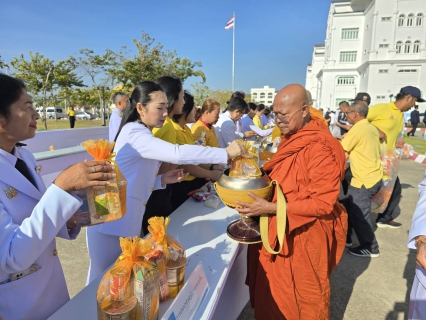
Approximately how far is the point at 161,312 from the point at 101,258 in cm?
93

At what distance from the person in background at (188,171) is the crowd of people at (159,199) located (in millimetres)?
15

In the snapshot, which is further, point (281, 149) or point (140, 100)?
point (140, 100)

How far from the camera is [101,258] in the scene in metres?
1.87

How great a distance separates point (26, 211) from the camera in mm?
1050

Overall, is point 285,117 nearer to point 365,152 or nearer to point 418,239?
point 418,239

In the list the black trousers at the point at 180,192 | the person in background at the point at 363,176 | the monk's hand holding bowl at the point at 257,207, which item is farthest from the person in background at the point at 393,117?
the monk's hand holding bowl at the point at 257,207

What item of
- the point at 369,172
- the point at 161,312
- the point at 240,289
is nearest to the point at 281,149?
the point at 161,312

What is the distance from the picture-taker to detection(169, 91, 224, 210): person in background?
2676 mm

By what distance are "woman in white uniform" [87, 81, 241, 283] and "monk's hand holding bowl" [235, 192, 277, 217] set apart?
33cm

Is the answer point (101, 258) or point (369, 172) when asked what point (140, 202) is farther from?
point (369, 172)

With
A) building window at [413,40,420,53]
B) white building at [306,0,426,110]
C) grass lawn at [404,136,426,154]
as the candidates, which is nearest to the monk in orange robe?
grass lawn at [404,136,426,154]

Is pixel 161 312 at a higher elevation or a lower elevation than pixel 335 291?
higher

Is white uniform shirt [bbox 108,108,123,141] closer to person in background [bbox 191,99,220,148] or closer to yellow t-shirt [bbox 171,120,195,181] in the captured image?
person in background [bbox 191,99,220,148]

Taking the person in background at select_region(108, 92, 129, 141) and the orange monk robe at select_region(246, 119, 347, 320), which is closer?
the orange monk robe at select_region(246, 119, 347, 320)
